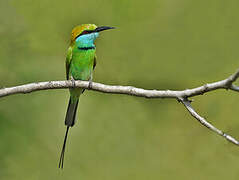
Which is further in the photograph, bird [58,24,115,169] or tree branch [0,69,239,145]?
bird [58,24,115,169]

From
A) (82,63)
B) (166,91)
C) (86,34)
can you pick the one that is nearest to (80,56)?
(82,63)

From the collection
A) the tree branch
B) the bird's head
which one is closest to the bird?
the bird's head

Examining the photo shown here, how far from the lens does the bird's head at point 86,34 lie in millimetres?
2723

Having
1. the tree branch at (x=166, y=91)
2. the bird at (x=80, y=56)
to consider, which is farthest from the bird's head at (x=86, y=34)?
the tree branch at (x=166, y=91)

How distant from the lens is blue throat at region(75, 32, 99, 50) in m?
2.73

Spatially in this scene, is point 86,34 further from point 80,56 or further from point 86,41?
point 80,56

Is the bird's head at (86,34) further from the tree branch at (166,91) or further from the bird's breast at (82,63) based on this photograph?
the tree branch at (166,91)

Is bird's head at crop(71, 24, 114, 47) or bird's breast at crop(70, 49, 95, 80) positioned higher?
bird's head at crop(71, 24, 114, 47)

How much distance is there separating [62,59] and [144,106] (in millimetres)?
889

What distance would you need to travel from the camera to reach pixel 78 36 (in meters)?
2.77

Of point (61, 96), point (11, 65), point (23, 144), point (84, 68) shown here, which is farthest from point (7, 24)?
point (84, 68)

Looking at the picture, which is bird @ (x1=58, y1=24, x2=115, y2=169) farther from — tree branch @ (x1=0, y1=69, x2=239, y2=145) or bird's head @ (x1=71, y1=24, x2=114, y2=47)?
tree branch @ (x1=0, y1=69, x2=239, y2=145)

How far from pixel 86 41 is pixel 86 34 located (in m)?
0.06

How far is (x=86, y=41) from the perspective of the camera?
109 inches
